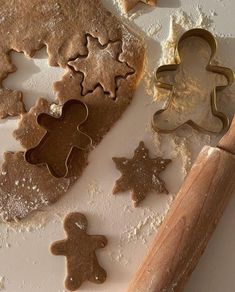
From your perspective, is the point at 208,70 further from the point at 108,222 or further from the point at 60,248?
the point at 60,248

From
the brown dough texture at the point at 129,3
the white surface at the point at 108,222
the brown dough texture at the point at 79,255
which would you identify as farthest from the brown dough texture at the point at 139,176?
the brown dough texture at the point at 129,3

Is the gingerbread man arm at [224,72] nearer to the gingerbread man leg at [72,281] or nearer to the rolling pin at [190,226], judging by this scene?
the rolling pin at [190,226]

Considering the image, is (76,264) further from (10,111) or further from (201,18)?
(201,18)

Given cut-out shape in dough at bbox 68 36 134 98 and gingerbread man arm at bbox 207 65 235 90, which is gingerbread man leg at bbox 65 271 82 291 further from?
gingerbread man arm at bbox 207 65 235 90

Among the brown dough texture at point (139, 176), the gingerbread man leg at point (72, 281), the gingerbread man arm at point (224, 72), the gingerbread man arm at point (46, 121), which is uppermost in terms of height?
the gingerbread man arm at point (224, 72)

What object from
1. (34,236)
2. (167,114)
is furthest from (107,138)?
(34,236)

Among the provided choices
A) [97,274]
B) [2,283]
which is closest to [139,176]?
[97,274]
